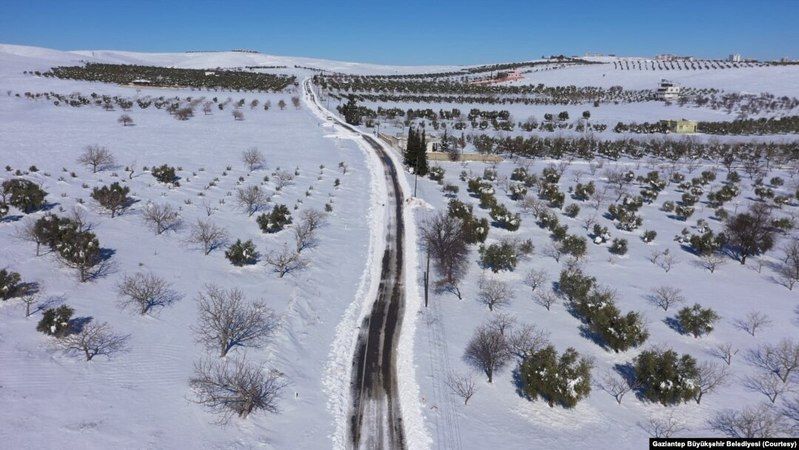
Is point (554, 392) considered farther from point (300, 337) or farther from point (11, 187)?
point (11, 187)

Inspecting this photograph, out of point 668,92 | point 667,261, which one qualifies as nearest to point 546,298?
point 667,261

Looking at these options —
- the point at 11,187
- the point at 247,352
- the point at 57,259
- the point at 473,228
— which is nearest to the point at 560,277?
the point at 473,228

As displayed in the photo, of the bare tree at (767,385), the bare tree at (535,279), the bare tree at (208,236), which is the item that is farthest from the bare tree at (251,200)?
the bare tree at (767,385)

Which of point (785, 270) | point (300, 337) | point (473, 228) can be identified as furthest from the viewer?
point (473, 228)

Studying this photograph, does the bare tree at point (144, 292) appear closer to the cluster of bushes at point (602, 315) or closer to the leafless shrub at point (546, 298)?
the leafless shrub at point (546, 298)

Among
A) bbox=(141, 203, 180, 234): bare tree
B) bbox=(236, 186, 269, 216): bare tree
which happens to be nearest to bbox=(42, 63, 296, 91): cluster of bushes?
bbox=(236, 186, 269, 216): bare tree
